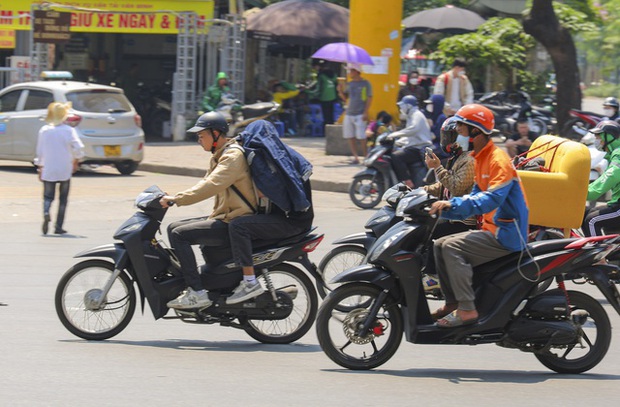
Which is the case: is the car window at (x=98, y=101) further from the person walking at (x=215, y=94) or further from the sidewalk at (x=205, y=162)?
the person walking at (x=215, y=94)

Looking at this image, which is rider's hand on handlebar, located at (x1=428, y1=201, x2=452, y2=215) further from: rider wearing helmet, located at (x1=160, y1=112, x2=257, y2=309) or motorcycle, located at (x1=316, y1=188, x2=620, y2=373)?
rider wearing helmet, located at (x1=160, y1=112, x2=257, y2=309)

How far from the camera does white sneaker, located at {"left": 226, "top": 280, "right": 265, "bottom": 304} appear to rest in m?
→ 7.42

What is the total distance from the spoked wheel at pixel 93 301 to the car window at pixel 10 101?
1228cm

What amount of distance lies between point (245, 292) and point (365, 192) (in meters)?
8.06

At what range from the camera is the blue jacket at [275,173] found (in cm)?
737

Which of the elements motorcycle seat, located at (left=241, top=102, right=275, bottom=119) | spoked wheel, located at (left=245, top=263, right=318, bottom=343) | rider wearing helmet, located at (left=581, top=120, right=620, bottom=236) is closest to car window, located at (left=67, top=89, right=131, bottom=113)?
motorcycle seat, located at (left=241, top=102, right=275, bottom=119)

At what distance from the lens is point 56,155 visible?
42.8 ft

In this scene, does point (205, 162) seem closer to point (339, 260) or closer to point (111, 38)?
point (339, 260)

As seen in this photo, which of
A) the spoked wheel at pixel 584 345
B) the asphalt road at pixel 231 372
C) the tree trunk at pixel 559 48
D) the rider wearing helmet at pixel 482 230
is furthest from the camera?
the tree trunk at pixel 559 48

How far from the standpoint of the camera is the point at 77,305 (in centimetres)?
762

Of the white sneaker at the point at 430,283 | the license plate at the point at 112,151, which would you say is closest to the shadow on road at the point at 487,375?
the white sneaker at the point at 430,283

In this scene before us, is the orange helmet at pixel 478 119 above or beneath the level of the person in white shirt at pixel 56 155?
above

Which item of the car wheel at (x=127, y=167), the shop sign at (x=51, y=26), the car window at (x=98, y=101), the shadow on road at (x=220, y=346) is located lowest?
the car wheel at (x=127, y=167)

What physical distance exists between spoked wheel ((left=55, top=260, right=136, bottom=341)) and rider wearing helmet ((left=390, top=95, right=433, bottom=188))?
7.20 meters
